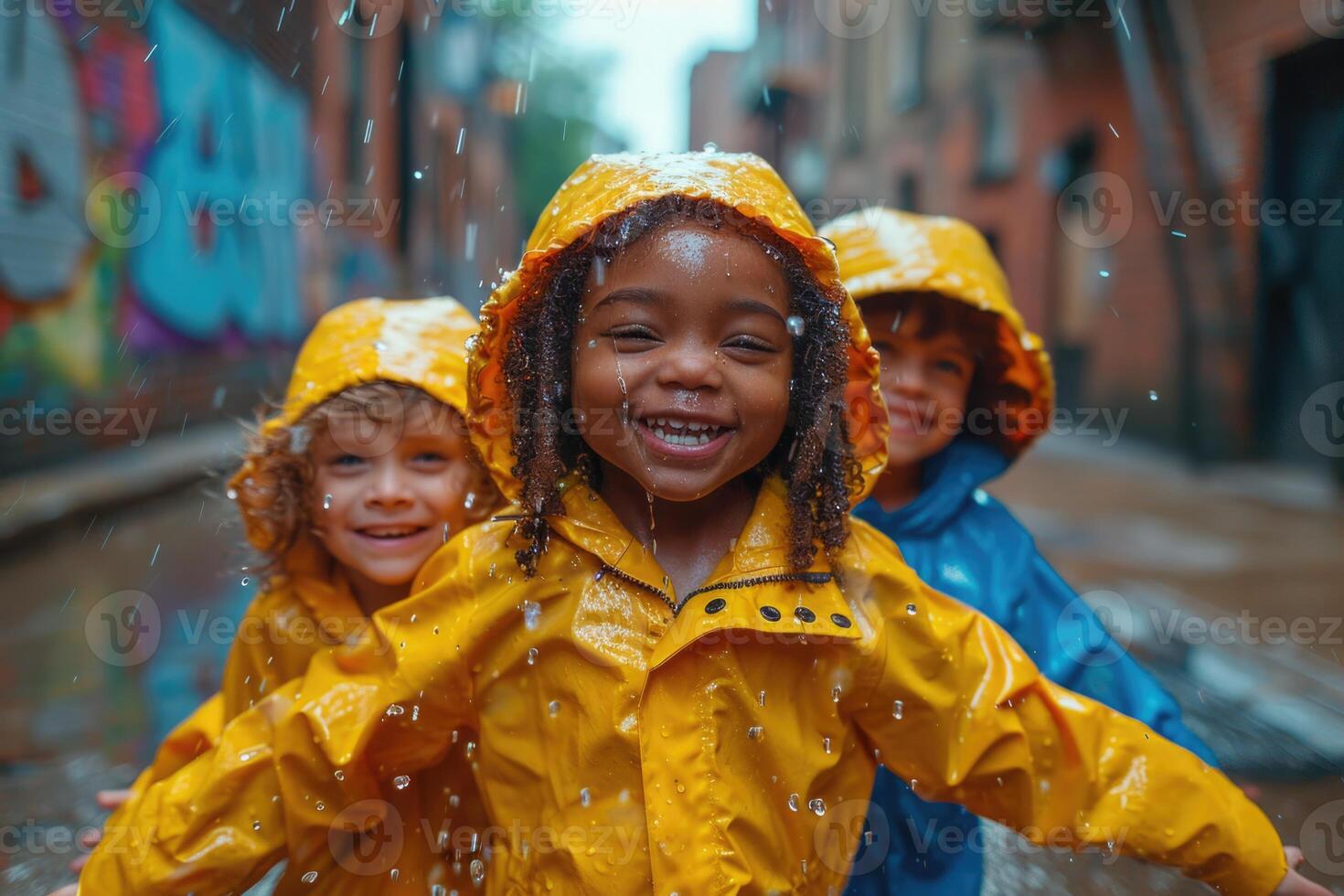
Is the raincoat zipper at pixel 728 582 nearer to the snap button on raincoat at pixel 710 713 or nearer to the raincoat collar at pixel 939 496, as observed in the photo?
the snap button on raincoat at pixel 710 713

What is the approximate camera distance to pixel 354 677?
5.60ft

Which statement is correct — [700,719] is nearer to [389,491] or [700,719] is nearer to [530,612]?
[530,612]

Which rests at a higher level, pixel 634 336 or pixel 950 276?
pixel 950 276

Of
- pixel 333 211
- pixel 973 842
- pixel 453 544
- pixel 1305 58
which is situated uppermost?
pixel 1305 58

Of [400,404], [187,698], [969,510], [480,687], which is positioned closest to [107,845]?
[480,687]

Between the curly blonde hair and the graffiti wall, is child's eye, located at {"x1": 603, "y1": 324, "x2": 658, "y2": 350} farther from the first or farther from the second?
the graffiti wall

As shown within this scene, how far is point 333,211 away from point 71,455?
8304 mm

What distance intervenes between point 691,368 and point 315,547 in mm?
1285

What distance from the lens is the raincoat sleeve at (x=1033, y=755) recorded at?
5.38 feet

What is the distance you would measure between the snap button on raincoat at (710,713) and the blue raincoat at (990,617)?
539 mm

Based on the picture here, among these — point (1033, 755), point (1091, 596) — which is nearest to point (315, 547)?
point (1033, 755)

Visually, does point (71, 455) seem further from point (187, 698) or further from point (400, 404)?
point (400, 404)

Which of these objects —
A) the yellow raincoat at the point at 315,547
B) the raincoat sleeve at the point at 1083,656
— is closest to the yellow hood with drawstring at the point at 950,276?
the raincoat sleeve at the point at 1083,656

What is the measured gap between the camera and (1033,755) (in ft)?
5.54
